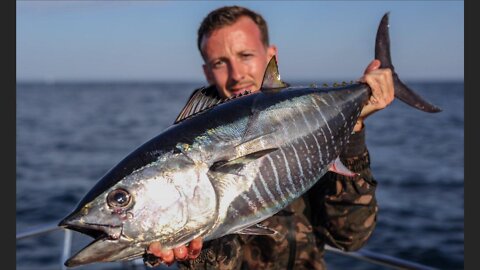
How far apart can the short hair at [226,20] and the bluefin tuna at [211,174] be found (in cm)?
187

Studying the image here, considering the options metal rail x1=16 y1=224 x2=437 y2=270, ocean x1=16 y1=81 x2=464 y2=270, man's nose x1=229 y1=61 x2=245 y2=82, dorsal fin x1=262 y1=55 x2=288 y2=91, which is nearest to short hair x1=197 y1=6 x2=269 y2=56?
man's nose x1=229 y1=61 x2=245 y2=82

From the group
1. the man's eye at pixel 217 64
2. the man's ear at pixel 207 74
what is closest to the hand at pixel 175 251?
the man's eye at pixel 217 64

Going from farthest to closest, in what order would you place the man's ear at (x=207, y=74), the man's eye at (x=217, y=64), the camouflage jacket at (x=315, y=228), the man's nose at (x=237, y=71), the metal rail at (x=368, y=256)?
1. the man's ear at (x=207, y=74)
2. the man's eye at (x=217, y=64)
3. the man's nose at (x=237, y=71)
4. the metal rail at (x=368, y=256)
5. the camouflage jacket at (x=315, y=228)

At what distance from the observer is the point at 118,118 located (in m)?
42.7

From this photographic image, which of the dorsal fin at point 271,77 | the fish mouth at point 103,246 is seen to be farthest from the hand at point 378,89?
the fish mouth at point 103,246

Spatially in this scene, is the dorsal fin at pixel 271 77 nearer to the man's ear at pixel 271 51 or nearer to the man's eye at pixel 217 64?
the man's eye at pixel 217 64

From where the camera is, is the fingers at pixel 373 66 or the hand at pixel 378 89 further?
the fingers at pixel 373 66

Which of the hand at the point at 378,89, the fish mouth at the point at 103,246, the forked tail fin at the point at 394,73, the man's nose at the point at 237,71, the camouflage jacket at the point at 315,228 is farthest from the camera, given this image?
the man's nose at the point at 237,71

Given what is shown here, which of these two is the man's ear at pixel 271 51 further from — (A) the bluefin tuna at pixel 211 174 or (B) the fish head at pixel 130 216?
(B) the fish head at pixel 130 216

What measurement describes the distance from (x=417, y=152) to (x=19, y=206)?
16.9 metres

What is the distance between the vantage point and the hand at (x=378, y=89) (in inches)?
139

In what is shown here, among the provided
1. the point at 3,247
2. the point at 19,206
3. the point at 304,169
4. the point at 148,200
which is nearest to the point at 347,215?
the point at 304,169

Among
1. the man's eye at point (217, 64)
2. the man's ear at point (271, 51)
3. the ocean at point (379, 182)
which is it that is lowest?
the ocean at point (379, 182)

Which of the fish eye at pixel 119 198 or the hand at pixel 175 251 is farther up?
the fish eye at pixel 119 198
